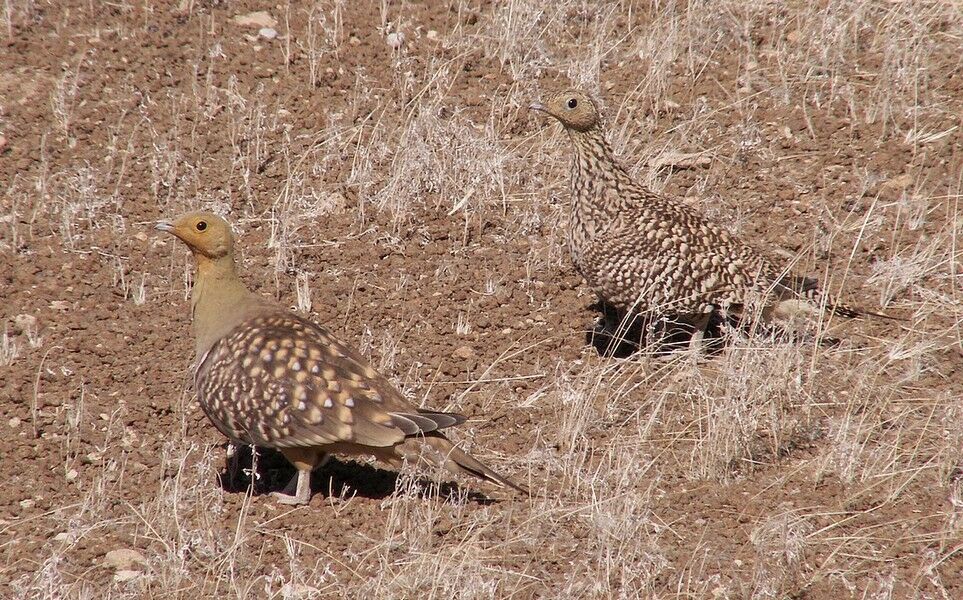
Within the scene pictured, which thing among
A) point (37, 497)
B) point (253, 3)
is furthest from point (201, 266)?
point (253, 3)

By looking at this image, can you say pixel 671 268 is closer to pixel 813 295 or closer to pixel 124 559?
pixel 813 295

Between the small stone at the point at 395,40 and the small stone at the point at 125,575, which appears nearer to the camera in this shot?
the small stone at the point at 125,575

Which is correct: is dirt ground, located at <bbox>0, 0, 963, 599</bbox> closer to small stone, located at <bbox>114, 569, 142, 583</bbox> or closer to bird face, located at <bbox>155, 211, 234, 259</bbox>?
small stone, located at <bbox>114, 569, 142, 583</bbox>

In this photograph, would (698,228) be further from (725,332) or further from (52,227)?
(52,227)

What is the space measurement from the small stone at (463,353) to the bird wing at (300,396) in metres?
1.15

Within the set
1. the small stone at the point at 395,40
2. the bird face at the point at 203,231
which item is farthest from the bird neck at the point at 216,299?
the small stone at the point at 395,40

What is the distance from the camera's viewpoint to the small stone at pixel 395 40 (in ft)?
30.4

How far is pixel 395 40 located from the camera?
929 centimetres

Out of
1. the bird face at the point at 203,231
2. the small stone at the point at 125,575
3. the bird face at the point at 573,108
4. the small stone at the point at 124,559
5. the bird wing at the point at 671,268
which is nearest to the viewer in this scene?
the small stone at the point at 125,575

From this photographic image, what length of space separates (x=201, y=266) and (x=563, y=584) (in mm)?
2369

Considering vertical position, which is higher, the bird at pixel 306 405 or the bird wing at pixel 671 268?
the bird wing at pixel 671 268

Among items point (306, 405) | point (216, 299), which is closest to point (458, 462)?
point (306, 405)

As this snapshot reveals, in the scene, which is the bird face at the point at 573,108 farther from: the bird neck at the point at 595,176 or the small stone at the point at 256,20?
the small stone at the point at 256,20

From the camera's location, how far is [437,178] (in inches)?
311
